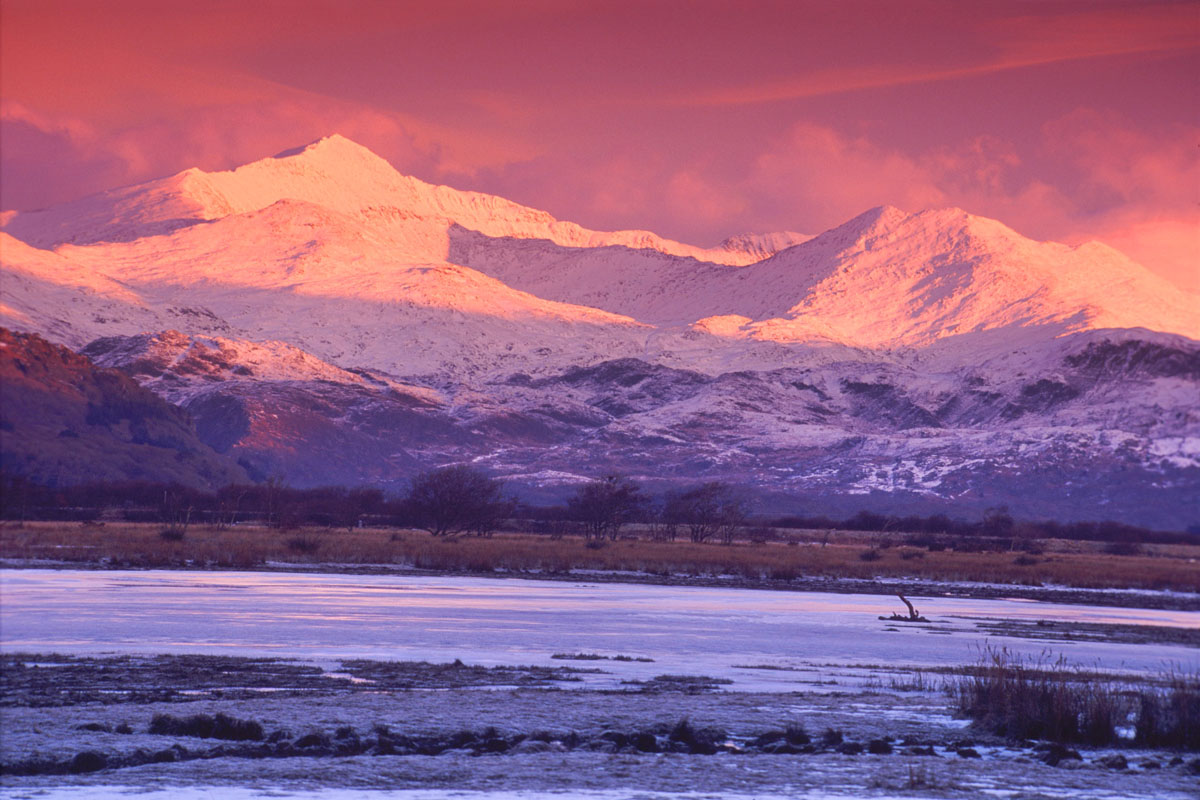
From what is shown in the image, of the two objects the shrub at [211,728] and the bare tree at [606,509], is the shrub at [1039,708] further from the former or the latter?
the bare tree at [606,509]

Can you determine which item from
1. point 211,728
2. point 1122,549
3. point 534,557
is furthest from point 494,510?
point 211,728

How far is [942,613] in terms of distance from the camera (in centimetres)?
4456

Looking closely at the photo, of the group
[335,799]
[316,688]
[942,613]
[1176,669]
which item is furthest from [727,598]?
[335,799]

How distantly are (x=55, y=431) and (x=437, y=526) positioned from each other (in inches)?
4596

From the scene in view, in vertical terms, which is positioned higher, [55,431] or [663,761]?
[55,431]

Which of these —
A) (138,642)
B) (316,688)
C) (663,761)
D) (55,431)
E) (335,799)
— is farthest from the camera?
(55,431)

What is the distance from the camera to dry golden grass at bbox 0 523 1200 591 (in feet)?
194

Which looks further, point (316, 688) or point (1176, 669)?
point (1176, 669)

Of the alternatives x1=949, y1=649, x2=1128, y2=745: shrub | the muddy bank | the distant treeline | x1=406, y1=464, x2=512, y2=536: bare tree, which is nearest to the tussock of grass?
x1=949, y1=649, x2=1128, y2=745: shrub

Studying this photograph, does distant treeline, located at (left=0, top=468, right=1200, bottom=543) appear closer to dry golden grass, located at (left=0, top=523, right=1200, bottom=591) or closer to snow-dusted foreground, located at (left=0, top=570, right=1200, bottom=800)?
dry golden grass, located at (left=0, top=523, right=1200, bottom=591)

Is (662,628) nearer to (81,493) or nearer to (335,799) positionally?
(335,799)

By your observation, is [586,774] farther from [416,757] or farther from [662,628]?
[662,628]

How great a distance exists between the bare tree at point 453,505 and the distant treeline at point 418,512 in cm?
15

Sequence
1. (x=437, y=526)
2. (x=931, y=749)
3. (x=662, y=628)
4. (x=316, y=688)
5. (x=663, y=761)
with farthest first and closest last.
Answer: (x=437, y=526)
(x=662, y=628)
(x=316, y=688)
(x=931, y=749)
(x=663, y=761)
